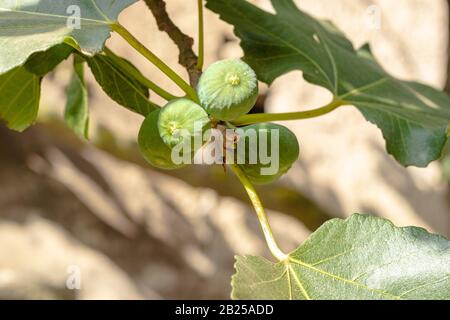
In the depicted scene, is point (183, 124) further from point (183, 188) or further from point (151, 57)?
point (183, 188)

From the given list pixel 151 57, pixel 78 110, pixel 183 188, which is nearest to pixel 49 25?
pixel 151 57

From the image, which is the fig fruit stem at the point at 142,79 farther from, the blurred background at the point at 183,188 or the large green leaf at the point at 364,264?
the blurred background at the point at 183,188

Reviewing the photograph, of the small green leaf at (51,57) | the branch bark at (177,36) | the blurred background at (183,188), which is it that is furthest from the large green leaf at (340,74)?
the blurred background at (183,188)

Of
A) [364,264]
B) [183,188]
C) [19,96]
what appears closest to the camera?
[364,264]

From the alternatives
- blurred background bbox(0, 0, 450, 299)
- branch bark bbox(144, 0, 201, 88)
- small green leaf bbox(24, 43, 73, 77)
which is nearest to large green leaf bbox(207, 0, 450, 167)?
branch bark bbox(144, 0, 201, 88)

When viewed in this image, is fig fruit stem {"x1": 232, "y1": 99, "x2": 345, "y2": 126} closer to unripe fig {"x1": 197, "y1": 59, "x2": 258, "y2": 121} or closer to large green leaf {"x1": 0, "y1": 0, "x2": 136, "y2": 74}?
unripe fig {"x1": 197, "y1": 59, "x2": 258, "y2": 121}

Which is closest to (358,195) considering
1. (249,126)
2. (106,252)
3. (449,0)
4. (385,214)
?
(385,214)
